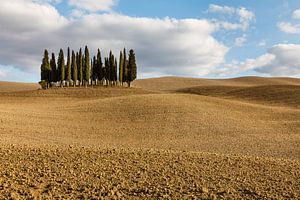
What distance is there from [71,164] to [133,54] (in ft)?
211

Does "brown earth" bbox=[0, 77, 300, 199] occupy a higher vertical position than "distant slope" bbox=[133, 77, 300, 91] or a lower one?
lower

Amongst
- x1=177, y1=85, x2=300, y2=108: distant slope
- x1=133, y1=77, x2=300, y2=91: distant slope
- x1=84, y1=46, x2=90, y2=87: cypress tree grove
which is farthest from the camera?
x1=133, y1=77, x2=300, y2=91: distant slope

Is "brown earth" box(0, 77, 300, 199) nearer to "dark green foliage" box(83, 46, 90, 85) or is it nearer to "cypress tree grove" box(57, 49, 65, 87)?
"dark green foliage" box(83, 46, 90, 85)

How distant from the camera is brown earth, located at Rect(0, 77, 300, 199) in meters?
11.9

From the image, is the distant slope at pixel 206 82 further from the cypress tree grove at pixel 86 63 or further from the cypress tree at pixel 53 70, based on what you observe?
the cypress tree at pixel 53 70

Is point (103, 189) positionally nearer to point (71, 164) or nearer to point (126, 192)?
point (126, 192)

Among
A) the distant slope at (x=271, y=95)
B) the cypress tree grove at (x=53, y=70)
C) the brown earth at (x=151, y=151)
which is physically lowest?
Answer: the brown earth at (x=151, y=151)

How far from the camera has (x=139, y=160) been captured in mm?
15039

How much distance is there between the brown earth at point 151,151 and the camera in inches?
468

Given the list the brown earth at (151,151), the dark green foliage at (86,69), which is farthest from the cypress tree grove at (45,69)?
the brown earth at (151,151)

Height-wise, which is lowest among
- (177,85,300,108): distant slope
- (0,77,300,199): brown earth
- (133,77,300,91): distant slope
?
(0,77,300,199): brown earth

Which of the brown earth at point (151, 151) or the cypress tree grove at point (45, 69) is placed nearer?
the brown earth at point (151, 151)

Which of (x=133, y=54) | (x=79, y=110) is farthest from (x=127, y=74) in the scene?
(x=79, y=110)

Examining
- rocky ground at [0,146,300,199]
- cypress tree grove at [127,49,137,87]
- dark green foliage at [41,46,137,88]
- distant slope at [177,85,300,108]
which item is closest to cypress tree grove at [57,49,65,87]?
dark green foliage at [41,46,137,88]
